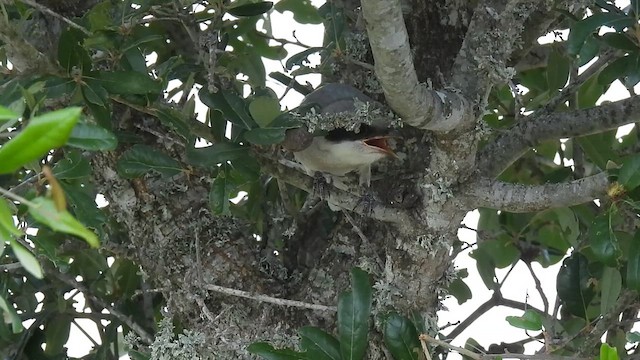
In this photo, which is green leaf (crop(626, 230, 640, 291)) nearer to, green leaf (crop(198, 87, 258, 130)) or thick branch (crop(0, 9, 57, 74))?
green leaf (crop(198, 87, 258, 130))

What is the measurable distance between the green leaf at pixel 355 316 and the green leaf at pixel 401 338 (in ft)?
0.10

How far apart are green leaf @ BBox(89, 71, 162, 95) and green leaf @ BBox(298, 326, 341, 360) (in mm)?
381

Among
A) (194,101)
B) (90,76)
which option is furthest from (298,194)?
(90,76)

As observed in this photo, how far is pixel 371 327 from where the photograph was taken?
4.20 ft

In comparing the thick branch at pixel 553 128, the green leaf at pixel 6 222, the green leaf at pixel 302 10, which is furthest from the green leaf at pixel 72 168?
the green leaf at pixel 302 10

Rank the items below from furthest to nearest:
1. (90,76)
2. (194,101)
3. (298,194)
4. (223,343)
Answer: (298,194), (194,101), (223,343), (90,76)

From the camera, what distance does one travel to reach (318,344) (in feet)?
3.76

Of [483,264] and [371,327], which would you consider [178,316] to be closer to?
[371,327]

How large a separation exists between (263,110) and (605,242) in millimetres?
489

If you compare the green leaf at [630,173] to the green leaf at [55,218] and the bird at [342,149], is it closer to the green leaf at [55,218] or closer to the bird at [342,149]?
the bird at [342,149]

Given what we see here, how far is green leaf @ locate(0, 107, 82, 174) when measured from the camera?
1.74 feet

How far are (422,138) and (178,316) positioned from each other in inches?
19.2

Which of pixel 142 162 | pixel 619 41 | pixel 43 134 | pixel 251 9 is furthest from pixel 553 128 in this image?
pixel 43 134

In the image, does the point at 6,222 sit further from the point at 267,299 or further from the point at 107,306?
the point at 107,306
